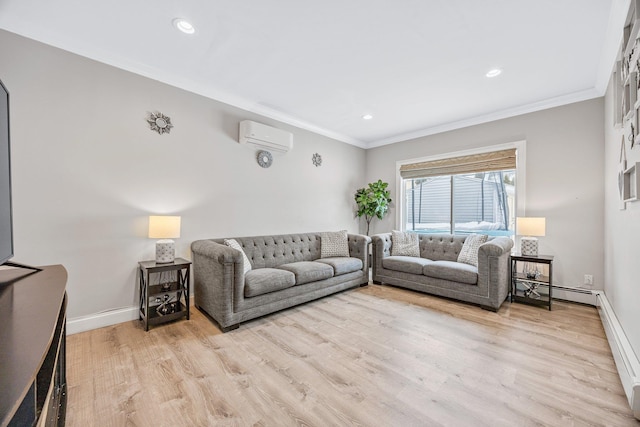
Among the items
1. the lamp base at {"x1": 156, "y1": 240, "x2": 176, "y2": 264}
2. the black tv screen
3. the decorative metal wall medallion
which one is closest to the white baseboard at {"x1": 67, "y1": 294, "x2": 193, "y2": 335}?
the lamp base at {"x1": 156, "y1": 240, "x2": 176, "y2": 264}

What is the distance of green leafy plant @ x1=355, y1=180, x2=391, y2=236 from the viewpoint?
5.03 meters

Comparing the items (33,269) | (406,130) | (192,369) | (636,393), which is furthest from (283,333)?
(406,130)

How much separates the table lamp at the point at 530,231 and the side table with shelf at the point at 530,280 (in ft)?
0.29

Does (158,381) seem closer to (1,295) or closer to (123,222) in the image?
(1,295)

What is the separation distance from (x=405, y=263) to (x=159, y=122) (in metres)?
3.55

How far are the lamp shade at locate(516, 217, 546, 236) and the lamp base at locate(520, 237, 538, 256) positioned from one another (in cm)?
16

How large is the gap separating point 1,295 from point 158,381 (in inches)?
43.8

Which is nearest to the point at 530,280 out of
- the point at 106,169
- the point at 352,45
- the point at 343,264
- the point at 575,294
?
Answer: the point at 575,294

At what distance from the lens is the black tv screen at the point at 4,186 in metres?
1.22

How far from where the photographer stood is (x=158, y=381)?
5.90ft

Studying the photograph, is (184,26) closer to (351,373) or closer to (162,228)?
(162,228)

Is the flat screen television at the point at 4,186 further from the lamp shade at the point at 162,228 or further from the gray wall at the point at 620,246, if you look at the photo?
the gray wall at the point at 620,246

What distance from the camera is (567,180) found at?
3402mm

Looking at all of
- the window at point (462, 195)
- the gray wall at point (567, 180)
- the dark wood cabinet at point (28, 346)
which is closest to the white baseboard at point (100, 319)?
the dark wood cabinet at point (28, 346)
